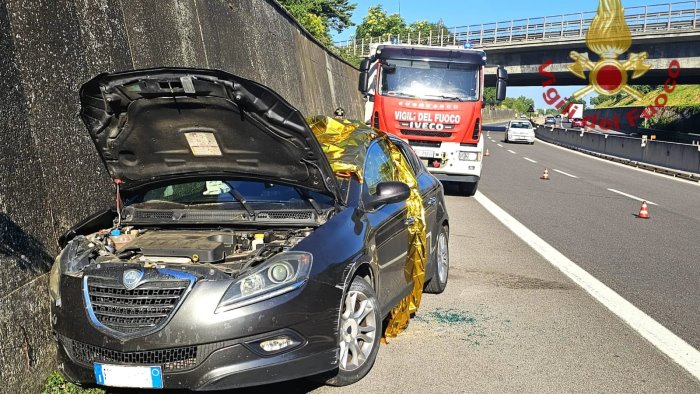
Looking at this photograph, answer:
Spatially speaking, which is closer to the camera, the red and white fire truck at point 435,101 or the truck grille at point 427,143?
the red and white fire truck at point 435,101

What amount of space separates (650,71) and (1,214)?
149 feet

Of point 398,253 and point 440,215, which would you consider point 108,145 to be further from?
point 440,215

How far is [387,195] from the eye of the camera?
4.96 metres

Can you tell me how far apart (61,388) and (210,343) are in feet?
4.17

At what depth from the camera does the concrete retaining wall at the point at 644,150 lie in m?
24.0

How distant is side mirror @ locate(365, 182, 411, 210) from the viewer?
4934 mm

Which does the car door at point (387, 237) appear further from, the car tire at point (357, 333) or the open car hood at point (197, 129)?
the open car hood at point (197, 129)

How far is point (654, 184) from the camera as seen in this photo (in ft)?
67.7

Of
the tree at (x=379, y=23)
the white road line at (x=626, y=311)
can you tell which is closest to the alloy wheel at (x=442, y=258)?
the white road line at (x=626, y=311)

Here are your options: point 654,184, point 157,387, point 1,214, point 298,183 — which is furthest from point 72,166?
point 654,184

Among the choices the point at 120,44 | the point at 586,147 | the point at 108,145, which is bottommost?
the point at 586,147

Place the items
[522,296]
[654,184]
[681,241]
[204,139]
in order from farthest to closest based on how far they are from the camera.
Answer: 1. [654,184]
2. [681,241]
3. [522,296]
4. [204,139]

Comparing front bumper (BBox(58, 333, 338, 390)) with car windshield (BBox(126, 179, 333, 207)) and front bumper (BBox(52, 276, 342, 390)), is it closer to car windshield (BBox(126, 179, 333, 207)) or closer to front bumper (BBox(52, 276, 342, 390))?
front bumper (BBox(52, 276, 342, 390))

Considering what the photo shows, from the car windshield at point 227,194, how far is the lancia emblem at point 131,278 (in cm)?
121
